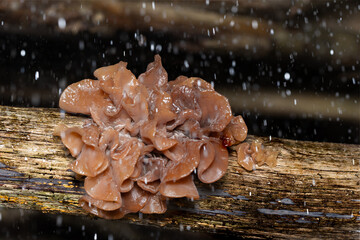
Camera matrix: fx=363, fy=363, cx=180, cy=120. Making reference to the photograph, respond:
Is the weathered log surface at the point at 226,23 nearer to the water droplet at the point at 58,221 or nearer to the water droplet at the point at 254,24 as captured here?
the water droplet at the point at 254,24

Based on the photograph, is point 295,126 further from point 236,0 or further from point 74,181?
point 74,181

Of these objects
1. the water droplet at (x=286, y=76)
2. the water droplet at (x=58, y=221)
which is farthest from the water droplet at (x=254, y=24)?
the water droplet at (x=58, y=221)

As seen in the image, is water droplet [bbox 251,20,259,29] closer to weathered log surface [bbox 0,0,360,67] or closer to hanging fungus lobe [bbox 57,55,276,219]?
weathered log surface [bbox 0,0,360,67]

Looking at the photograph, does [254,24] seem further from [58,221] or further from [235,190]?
[58,221]

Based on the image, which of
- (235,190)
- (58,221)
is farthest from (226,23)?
(58,221)

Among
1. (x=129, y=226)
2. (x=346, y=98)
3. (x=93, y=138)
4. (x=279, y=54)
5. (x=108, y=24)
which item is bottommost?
(x=129, y=226)

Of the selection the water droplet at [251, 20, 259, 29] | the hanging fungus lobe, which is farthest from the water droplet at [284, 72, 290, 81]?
the hanging fungus lobe

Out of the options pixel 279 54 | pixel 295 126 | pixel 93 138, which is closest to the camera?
pixel 93 138

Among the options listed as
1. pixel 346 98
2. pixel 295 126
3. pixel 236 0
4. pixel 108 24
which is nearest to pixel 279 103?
pixel 295 126
